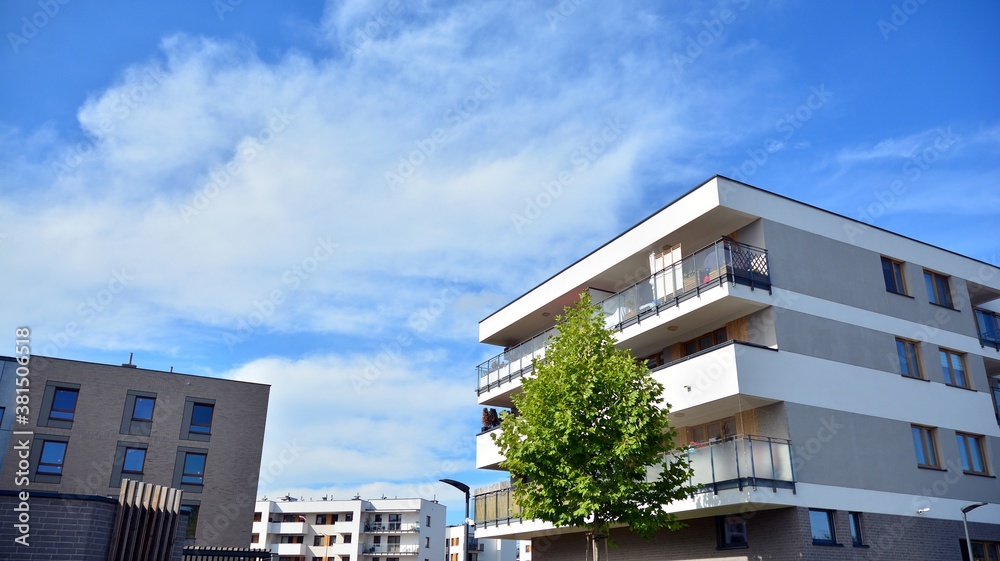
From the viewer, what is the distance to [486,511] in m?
28.0

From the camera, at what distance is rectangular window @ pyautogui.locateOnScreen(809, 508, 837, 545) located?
717 inches

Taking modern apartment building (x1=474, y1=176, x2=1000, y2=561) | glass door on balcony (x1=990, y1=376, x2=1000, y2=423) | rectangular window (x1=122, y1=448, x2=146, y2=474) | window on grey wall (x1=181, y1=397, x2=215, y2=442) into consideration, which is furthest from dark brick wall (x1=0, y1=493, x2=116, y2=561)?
window on grey wall (x1=181, y1=397, x2=215, y2=442)

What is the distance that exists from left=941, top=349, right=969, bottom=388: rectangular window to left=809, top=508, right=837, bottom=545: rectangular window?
7463 millimetres

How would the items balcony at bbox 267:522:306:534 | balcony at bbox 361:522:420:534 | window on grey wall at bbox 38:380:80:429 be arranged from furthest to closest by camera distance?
balcony at bbox 361:522:420:534, balcony at bbox 267:522:306:534, window on grey wall at bbox 38:380:80:429

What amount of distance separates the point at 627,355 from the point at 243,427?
3119cm

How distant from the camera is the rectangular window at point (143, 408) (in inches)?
1634

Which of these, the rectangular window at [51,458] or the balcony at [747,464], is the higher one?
the rectangular window at [51,458]

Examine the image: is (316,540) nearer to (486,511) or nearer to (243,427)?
(243,427)

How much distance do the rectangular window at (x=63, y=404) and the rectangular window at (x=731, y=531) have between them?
34686mm

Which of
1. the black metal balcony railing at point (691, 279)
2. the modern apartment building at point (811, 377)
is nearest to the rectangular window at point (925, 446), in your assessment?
the modern apartment building at point (811, 377)

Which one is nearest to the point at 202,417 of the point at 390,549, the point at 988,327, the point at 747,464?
the point at 747,464

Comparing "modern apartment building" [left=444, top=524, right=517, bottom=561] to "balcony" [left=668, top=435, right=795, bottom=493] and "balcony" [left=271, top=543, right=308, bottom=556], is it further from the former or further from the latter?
"balcony" [left=668, top=435, right=795, bottom=493]

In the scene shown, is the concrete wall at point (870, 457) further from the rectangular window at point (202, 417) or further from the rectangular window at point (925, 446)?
the rectangular window at point (202, 417)

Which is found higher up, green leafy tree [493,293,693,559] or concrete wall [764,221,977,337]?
concrete wall [764,221,977,337]
